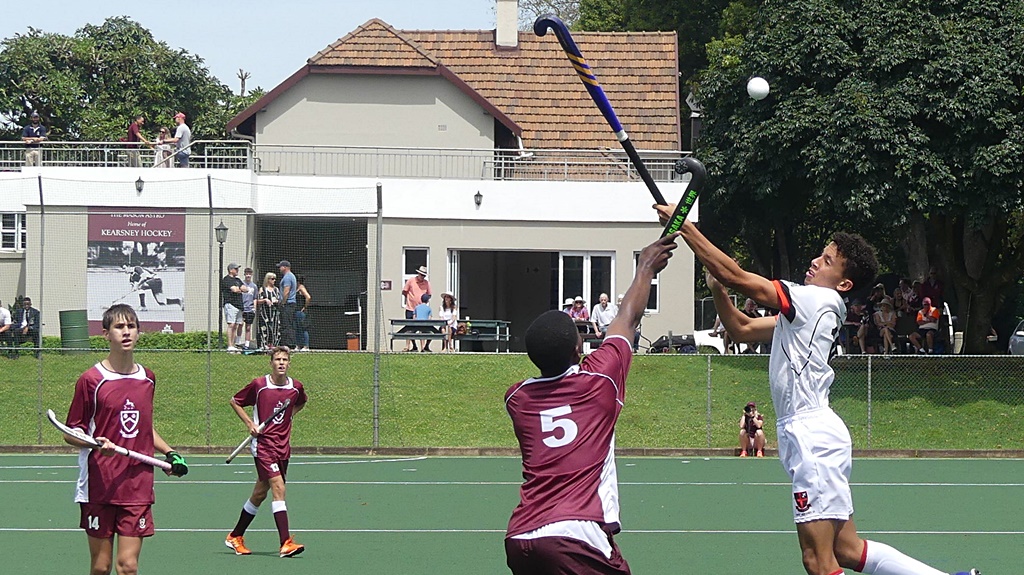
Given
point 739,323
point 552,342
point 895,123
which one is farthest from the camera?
point 895,123

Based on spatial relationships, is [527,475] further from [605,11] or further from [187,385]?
[605,11]

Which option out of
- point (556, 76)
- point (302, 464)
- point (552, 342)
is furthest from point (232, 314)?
point (556, 76)

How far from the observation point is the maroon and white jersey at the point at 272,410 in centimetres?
991

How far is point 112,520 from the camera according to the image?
22.3 feet

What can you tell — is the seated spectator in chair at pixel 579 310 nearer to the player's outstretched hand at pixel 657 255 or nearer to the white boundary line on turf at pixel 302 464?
the white boundary line on turf at pixel 302 464

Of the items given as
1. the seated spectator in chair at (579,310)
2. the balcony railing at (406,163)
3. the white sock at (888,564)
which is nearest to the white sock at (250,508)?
the white sock at (888,564)

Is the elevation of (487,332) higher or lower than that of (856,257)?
lower

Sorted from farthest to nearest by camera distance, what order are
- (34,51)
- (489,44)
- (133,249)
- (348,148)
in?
(34,51) → (489,44) → (348,148) → (133,249)

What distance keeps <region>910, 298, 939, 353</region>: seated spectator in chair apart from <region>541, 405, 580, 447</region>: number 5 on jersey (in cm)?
2044

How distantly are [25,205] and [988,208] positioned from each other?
60.8ft

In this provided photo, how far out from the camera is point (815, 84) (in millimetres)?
23891

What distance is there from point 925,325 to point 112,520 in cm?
1947

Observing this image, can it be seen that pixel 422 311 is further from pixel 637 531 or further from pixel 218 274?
pixel 637 531

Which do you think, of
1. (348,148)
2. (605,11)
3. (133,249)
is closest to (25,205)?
(133,249)
